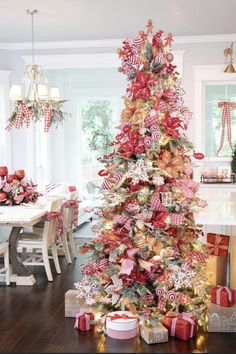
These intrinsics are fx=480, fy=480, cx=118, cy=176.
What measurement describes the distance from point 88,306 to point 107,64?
13.1ft

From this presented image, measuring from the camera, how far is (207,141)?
695 centimetres

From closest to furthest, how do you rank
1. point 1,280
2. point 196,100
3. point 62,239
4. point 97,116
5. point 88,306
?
point 88,306 < point 1,280 < point 62,239 < point 196,100 < point 97,116

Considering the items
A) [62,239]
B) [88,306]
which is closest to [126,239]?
[88,306]

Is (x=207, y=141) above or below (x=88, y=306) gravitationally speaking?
above

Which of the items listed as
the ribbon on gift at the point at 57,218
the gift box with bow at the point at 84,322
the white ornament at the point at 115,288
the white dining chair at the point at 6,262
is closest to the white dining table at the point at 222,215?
the white ornament at the point at 115,288

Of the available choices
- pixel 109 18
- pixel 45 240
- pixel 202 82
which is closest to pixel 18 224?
pixel 45 240

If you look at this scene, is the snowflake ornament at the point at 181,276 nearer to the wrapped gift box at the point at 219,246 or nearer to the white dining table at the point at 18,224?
the wrapped gift box at the point at 219,246

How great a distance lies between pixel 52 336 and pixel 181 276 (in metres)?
1.06

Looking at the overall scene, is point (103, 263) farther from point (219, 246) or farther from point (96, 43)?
point (96, 43)

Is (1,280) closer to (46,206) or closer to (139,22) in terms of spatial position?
(46,206)

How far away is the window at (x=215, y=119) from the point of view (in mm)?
6859

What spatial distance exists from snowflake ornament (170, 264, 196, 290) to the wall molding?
4017 mm

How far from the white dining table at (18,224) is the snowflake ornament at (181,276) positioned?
173 cm

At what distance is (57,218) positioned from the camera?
521 cm
